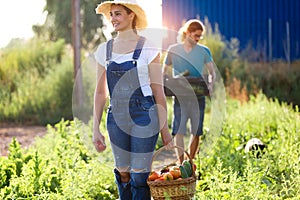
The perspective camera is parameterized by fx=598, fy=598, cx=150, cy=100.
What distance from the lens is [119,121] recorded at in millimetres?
3713

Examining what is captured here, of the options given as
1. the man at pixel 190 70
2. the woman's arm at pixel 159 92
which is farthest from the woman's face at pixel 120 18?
the man at pixel 190 70

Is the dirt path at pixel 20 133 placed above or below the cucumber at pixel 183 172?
below

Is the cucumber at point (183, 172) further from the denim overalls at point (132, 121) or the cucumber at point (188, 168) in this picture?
the denim overalls at point (132, 121)

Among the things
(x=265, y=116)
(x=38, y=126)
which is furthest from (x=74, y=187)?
(x=38, y=126)

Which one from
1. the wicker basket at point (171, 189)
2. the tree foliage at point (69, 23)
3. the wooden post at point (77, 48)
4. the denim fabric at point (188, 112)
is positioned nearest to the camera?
the wicker basket at point (171, 189)

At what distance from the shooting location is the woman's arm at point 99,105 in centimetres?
389

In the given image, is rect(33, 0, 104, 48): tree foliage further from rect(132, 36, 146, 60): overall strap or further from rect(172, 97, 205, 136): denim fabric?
rect(132, 36, 146, 60): overall strap

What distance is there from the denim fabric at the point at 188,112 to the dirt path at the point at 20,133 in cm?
278

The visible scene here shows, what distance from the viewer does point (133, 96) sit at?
3.68m

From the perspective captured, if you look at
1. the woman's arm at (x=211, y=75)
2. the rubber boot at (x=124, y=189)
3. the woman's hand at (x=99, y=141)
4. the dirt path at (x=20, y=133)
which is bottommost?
the dirt path at (x=20, y=133)

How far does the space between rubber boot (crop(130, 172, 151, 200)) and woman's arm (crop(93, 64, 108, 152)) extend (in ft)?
1.07

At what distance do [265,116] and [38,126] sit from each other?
4.80m

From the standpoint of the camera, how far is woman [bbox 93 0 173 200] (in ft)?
12.1

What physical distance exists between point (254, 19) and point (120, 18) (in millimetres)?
11211
